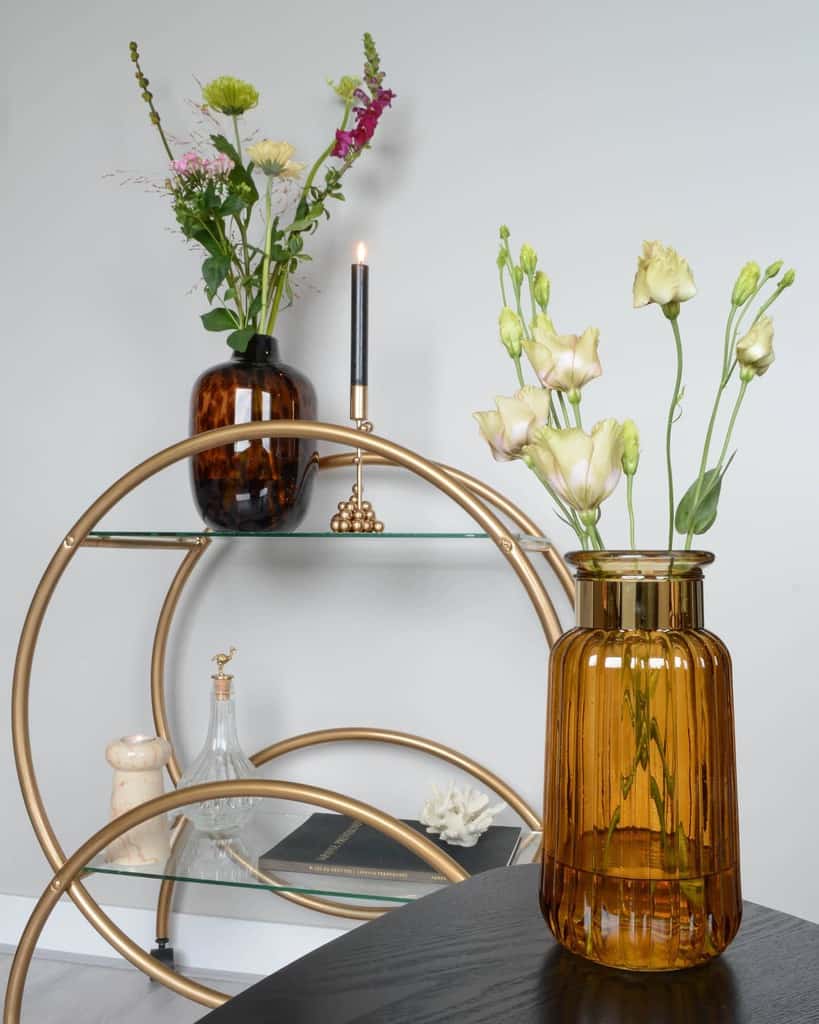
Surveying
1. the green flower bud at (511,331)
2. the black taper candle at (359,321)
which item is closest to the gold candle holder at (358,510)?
the black taper candle at (359,321)

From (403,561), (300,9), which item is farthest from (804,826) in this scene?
(300,9)

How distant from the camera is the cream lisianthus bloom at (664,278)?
0.62 meters

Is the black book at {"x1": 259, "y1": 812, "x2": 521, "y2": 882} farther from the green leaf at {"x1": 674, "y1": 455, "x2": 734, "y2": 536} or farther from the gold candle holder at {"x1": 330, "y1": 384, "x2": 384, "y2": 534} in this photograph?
the green leaf at {"x1": 674, "y1": 455, "x2": 734, "y2": 536}

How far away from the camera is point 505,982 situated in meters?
0.56

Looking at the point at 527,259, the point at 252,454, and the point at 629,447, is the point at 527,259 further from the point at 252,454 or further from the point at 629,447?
the point at 252,454

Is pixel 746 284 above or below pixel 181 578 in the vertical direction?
above

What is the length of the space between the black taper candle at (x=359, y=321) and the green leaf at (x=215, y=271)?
0.66 ft

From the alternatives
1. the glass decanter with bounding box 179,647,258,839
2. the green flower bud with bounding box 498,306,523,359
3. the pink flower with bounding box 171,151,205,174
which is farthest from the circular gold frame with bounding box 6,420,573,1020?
the green flower bud with bounding box 498,306,523,359

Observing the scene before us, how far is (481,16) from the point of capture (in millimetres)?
1604

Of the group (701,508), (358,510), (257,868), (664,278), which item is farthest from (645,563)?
(257,868)

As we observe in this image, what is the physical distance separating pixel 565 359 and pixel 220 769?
104cm

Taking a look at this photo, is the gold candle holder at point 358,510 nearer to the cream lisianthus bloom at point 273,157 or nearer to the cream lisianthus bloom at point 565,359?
the cream lisianthus bloom at point 273,157

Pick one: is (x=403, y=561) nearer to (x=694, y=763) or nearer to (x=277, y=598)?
(x=277, y=598)

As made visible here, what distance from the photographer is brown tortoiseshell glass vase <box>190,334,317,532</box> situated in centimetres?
142
